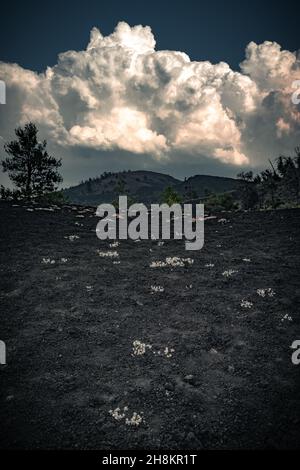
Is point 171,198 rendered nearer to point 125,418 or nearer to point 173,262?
point 173,262

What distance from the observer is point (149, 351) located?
463 inches

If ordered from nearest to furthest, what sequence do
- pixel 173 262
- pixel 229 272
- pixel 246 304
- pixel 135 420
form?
pixel 135 420
pixel 246 304
pixel 229 272
pixel 173 262

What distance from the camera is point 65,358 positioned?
443 inches

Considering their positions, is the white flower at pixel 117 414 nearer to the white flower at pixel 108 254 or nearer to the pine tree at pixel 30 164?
the white flower at pixel 108 254

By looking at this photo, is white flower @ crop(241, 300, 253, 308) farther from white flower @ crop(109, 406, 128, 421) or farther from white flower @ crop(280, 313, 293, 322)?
white flower @ crop(109, 406, 128, 421)

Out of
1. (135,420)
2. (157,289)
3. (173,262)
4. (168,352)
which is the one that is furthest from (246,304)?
(135,420)

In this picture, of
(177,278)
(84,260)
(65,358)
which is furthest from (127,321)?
(84,260)

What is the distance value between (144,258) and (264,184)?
367 feet
